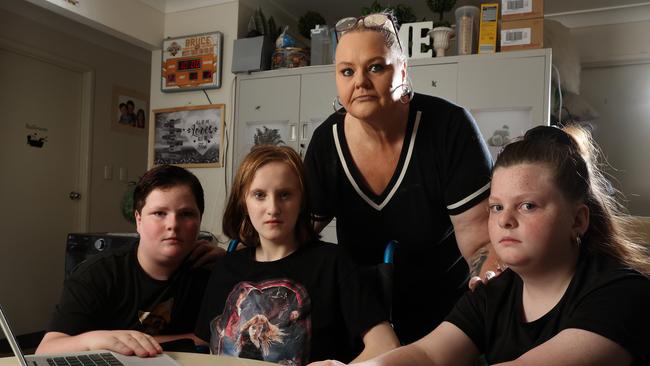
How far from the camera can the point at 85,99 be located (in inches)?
185

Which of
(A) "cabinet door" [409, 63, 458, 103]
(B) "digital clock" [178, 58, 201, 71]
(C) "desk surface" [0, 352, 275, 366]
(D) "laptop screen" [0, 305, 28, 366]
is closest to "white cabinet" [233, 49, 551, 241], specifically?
A: (A) "cabinet door" [409, 63, 458, 103]

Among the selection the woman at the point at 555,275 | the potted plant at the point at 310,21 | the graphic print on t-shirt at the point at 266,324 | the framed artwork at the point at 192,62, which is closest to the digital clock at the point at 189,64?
the framed artwork at the point at 192,62

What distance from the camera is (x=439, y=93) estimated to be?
3311 millimetres

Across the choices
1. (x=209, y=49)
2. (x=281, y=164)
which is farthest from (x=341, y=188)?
(x=209, y=49)

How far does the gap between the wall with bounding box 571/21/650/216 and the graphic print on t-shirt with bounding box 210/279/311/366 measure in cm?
369

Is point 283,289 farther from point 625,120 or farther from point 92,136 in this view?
point 92,136

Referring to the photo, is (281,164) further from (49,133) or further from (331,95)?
(49,133)

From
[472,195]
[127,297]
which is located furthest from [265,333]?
[472,195]

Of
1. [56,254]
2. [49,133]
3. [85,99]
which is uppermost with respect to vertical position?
[85,99]

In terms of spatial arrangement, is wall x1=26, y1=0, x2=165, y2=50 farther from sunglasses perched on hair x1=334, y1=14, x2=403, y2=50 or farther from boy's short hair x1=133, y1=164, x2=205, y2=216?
sunglasses perched on hair x1=334, y1=14, x2=403, y2=50

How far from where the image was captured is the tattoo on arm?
3.97 feet

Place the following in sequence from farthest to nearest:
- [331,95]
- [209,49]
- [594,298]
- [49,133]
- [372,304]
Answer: [49,133]
[209,49]
[331,95]
[372,304]
[594,298]

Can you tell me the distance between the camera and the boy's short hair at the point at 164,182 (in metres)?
1.48

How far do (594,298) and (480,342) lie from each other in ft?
0.84
